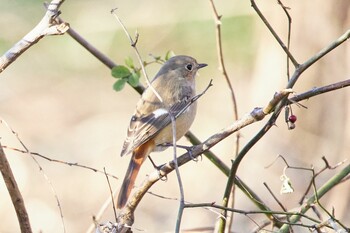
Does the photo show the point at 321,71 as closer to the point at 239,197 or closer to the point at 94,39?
the point at 239,197

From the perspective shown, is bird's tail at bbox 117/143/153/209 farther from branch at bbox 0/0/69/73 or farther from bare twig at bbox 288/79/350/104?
bare twig at bbox 288/79/350/104

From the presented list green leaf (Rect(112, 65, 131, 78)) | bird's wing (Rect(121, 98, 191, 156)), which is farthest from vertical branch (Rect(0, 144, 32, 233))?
bird's wing (Rect(121, 98, 191, 156))

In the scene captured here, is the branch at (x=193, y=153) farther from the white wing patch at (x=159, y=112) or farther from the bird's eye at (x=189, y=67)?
the bird's eye at (x=189, y=67)

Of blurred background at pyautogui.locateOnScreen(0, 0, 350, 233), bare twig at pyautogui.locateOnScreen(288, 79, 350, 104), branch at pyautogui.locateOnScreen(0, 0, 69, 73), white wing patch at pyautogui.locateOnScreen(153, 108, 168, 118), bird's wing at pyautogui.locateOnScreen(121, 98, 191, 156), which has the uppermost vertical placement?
blurred background at pyautogui.locateOnScreen(0, 0, 350, 233)

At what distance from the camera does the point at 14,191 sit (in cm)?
228

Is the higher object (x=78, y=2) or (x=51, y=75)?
(x=78, y=2)

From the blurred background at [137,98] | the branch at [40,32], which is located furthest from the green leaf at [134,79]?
the blurred background at [137,98]

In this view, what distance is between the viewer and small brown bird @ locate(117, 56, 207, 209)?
3497 millimetres

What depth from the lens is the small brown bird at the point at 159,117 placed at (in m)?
3.50

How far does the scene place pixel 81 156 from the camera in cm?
762

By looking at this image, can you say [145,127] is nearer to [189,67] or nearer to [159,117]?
[159,117]

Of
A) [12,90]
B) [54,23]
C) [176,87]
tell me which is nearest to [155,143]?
[176,87]

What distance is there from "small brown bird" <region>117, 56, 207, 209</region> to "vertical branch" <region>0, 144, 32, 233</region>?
35.3 inches

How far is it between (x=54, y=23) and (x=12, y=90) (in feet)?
21.4
